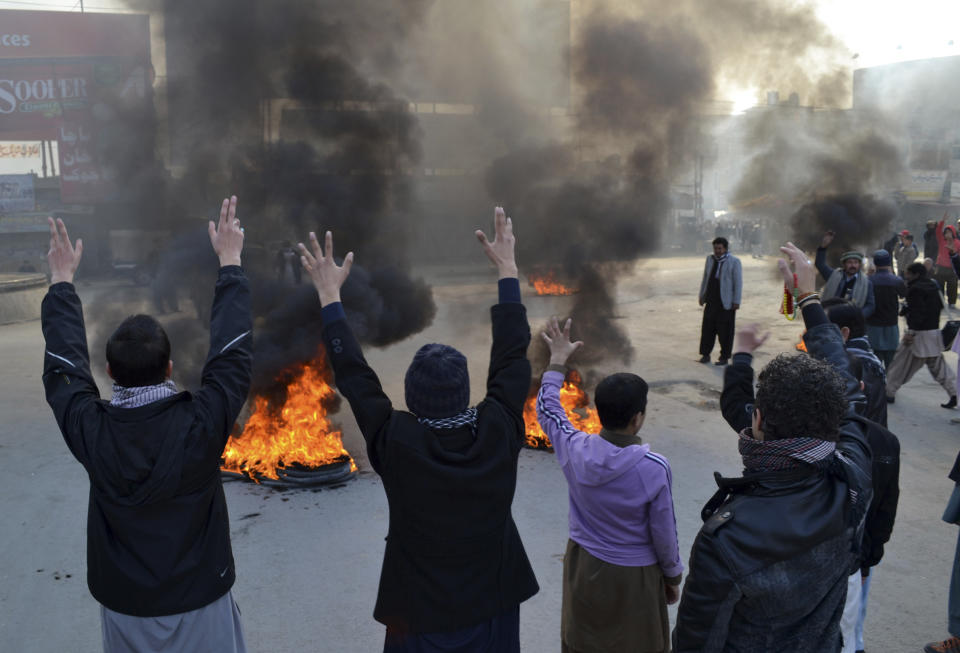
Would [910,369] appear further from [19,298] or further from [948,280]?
[19,298]

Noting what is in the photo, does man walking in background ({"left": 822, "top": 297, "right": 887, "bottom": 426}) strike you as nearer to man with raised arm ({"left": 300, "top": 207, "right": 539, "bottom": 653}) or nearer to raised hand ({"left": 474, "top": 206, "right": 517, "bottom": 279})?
raised hand ({"left": 474, "top": 206, "right": 517, "bottom": 279})

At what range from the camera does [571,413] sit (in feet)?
21.7

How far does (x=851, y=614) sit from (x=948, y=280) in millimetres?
12981

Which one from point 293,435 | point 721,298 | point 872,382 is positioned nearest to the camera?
point 872,382

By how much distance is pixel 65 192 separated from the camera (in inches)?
992

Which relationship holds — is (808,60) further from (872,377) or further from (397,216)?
(872,377)

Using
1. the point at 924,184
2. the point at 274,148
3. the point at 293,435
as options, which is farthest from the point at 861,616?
the point at 924,184

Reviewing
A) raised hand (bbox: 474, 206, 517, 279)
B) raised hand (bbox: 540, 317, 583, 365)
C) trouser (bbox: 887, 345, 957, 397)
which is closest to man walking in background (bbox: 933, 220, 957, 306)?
trouser (bbox: 887, 345, 957, 397)

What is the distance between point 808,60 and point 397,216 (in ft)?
27.1

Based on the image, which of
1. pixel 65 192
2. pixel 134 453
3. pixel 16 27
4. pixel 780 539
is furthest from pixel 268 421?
pixel 16 27

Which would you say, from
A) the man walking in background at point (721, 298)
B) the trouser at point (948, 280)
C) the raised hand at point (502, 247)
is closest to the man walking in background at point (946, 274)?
the trouser at point (948, 280)

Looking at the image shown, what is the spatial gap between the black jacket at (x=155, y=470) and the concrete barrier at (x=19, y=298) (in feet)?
45.3

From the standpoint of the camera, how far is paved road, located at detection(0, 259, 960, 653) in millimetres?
3689

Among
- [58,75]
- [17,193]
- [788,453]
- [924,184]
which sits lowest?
[788,453]
